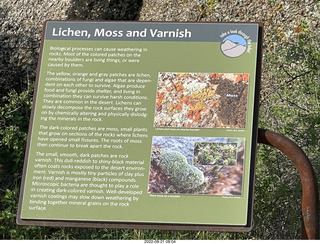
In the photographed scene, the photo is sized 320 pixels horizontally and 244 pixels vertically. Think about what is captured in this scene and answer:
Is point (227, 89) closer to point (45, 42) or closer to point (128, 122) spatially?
point (128, 122)

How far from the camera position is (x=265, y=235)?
4832 millimetres

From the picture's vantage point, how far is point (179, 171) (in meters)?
3.27

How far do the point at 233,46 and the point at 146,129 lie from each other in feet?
2.04

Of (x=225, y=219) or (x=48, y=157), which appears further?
(x=48, y=157)

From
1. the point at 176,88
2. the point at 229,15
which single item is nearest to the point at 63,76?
the point at 176,88

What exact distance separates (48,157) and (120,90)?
49 cm

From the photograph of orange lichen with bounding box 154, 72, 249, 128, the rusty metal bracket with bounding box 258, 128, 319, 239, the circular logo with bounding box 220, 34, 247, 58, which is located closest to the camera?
the rusty metal bracket with bounding box 258, 128, 319, 239

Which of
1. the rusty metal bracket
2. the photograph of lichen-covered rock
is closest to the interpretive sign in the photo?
the photograph of lichen-covered rock

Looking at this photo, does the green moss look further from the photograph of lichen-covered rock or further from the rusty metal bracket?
the rusty metal bracket

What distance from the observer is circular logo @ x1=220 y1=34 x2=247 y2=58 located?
346cm

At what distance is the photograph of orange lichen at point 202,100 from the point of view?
3350mm

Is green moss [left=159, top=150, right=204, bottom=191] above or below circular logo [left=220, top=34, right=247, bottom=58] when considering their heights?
below

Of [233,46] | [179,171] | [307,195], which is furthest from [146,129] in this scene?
[307,195]

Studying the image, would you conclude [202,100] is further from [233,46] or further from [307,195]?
[307,195]
